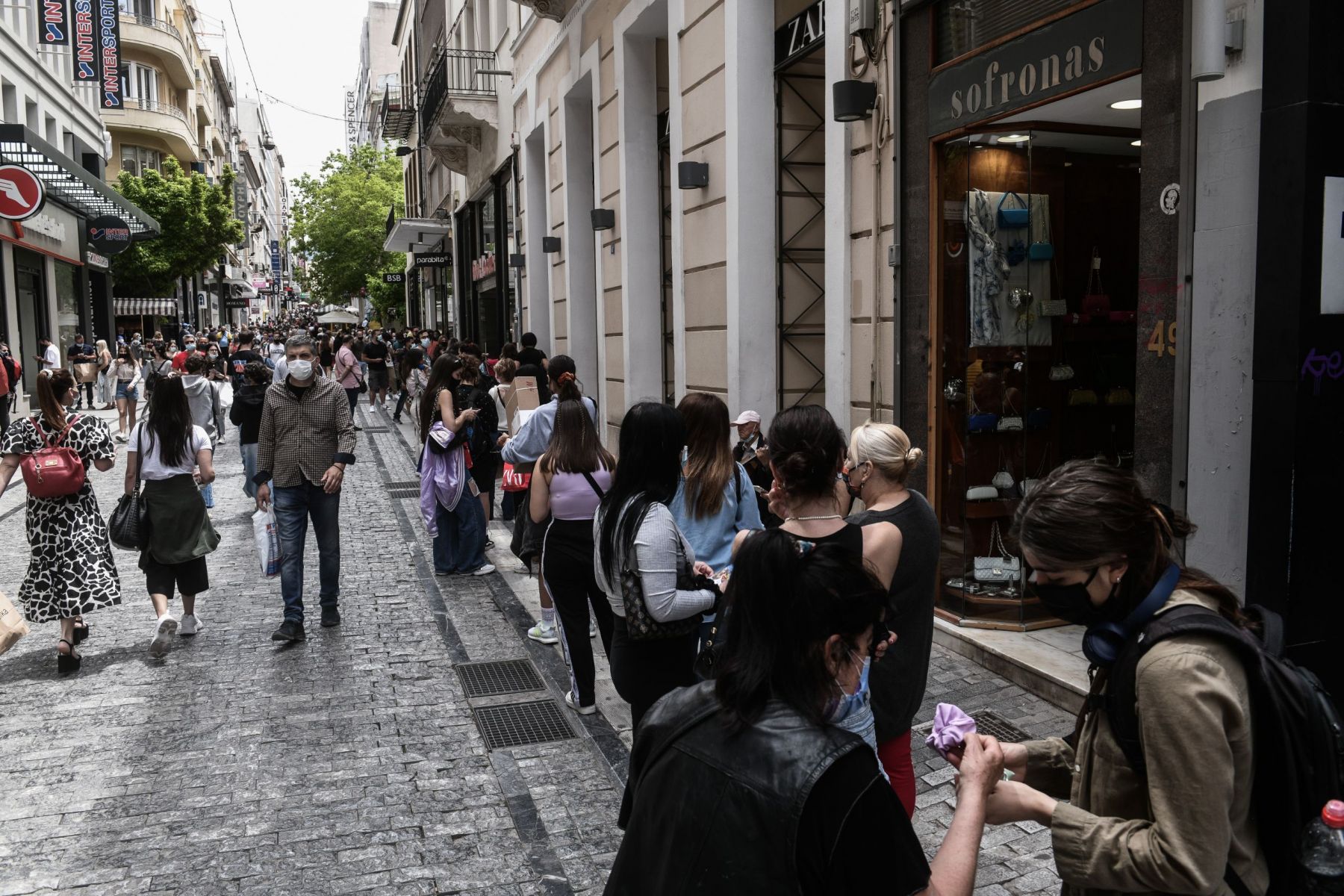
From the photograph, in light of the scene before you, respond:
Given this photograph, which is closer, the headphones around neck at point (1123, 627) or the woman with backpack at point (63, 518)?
the headphones around neck at point (1123, 627)

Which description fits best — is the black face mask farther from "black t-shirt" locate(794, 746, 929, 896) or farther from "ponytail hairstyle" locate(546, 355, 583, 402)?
"ponytail hairstyle" locate(546, 355, 583, 402)

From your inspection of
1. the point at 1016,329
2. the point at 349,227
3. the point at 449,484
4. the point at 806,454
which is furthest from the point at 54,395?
the point at 349,227

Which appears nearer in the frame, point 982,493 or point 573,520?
point 573,520

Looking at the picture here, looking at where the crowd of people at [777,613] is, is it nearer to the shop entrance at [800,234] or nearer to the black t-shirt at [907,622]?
the black t-shirt at [907,622]

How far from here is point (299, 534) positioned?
7.43m

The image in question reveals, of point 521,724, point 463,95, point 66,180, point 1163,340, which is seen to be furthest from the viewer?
point 66,180

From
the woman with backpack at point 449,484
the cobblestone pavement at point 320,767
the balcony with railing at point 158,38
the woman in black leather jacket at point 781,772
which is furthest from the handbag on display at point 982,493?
the balcony with railing at point 158,38

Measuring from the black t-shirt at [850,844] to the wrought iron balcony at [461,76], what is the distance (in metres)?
21.1

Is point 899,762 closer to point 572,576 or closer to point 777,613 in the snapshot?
point 777,613

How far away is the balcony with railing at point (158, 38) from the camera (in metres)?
46.2

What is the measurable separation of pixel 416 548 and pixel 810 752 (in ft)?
29.5

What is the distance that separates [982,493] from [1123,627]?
5.62 m

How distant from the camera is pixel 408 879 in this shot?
412 centimetres

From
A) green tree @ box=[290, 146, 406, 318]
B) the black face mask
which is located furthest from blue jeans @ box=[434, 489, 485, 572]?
green tree @ box=[290, 146, 406, 318]
